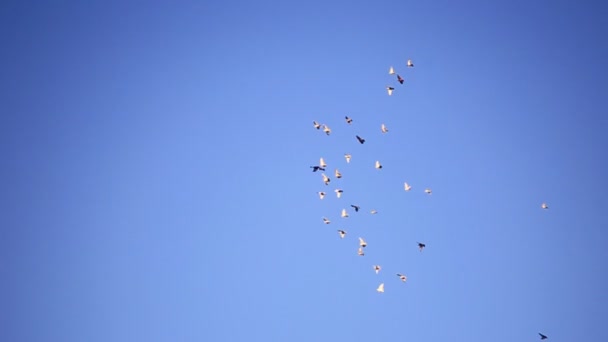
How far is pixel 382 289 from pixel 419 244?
339cm

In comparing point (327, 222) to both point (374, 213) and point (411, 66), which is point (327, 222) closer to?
point (374, 213)

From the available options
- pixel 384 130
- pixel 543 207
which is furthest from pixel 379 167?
pixel 543 207

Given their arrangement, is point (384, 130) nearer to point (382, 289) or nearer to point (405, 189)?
point (405, 189)

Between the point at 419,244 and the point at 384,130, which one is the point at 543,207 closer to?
the point at 419,244

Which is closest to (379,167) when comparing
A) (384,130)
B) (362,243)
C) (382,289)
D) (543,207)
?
(384,130)

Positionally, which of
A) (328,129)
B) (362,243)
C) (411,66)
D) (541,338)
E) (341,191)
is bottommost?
(541,338)

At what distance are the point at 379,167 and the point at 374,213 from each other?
2816 millimetres

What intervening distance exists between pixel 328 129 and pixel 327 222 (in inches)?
209

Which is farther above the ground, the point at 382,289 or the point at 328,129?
the point at 328,129

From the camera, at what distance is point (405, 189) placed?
37.0 metres

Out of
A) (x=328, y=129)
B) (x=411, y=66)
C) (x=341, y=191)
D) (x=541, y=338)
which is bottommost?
(x=541, y=338)

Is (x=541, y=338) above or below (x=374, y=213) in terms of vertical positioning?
below

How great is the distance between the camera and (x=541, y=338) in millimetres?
35750

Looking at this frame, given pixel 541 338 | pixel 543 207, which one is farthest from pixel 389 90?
pixel 541 338
